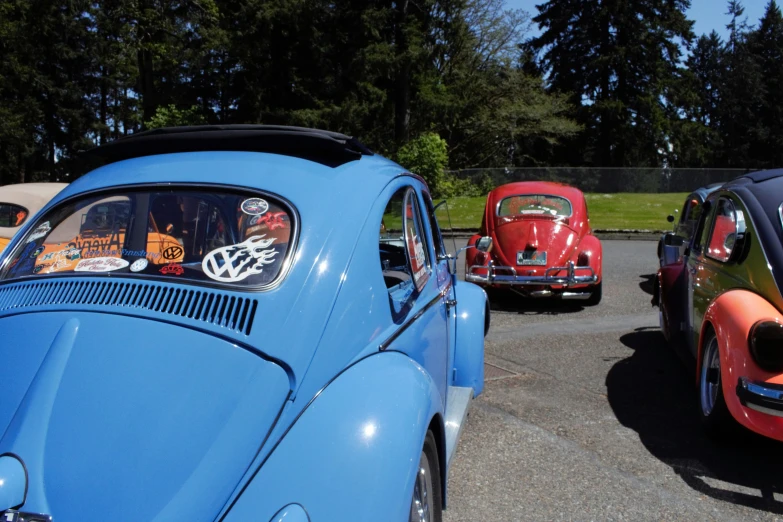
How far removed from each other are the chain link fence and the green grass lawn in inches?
41.6

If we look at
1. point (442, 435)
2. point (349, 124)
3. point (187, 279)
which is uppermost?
point (349, 124)

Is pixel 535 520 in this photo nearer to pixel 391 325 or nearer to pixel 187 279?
pixel 391 325

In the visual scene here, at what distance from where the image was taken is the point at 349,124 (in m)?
28.8

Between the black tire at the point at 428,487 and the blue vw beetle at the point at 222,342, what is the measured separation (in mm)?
11

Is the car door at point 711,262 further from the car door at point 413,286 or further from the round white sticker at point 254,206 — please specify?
the round white sticker at point 254,206

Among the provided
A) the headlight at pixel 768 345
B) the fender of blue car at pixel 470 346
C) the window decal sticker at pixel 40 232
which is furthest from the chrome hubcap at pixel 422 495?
the headlight at pixel 768 345

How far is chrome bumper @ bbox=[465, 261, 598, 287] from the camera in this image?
9.09m

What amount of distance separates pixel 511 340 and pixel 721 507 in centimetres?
399

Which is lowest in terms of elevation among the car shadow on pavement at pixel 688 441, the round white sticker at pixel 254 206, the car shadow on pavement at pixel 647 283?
the car shadow on pavement at pixel 647 283

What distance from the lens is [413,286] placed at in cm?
338

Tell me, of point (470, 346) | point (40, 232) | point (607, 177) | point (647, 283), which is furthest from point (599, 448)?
point (607, 177)

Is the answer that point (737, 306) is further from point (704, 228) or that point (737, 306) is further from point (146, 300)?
point (146, 300)

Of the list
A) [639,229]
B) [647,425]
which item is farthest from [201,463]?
[639,229]

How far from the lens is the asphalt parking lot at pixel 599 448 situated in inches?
148
